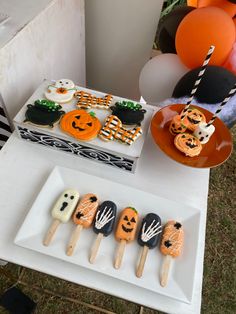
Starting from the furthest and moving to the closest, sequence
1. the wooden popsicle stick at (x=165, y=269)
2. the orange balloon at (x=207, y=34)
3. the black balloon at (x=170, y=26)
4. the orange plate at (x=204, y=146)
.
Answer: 1. the black balloon at (x=170, y=26)
2. the orange balloon at (x=207, y=34)
3. the orange plate at (x=204, y=146)
4. the wooden popsicle stick at (x=165, y=269)

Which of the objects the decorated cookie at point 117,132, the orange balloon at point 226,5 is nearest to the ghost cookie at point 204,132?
the decorated cookie at point 117,132

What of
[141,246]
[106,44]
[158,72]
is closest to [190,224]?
[141,246]

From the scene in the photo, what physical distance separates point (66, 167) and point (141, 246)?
30 cm

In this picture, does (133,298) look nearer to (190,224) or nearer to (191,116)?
(190,224)

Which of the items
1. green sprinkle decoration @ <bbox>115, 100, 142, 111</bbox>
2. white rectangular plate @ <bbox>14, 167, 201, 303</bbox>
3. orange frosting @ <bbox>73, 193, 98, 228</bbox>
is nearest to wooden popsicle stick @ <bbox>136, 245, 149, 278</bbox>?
white rectangular plate @ <bbox>14, 167, 201, 303</bbox>

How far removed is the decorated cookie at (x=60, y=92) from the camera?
2.69 ft

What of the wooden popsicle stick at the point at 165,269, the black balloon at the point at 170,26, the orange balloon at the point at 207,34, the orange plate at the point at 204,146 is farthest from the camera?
the black balloon at the point at 170,26

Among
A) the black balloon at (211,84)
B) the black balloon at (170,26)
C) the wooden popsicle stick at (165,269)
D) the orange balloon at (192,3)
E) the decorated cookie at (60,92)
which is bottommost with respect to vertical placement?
the wooden popsicle stick at (165,269)

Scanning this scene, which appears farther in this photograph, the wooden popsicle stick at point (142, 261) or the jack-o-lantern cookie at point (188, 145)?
the jack-o-lantern cookie at point (188, 145)

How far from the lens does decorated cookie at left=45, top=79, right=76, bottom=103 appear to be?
2.69 feet

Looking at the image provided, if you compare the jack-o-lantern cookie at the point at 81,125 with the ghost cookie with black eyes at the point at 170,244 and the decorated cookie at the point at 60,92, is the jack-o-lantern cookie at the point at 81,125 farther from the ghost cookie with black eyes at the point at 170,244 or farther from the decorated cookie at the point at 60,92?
the ghost cookie with black eyes at the point at 170,244

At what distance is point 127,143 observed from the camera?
0.74 meters

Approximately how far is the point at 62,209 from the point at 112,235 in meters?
0.14

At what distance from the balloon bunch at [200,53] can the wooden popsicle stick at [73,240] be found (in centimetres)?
57
